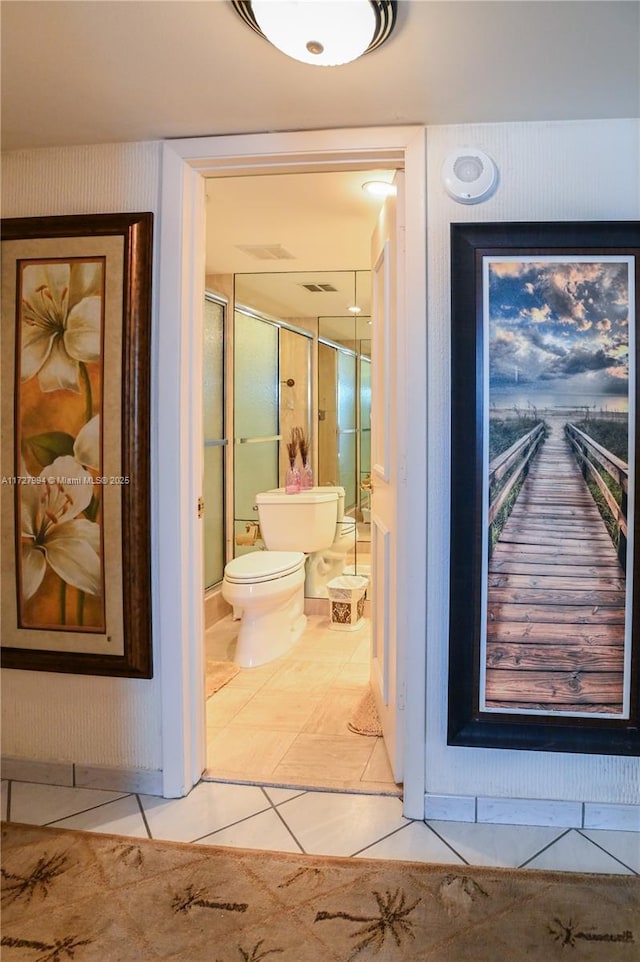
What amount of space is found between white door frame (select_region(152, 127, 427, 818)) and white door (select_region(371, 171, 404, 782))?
9 centimetres

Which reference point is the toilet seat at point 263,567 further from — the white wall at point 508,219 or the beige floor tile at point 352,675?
the white wall at point 508,219

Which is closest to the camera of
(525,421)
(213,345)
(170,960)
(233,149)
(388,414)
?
(170,960)

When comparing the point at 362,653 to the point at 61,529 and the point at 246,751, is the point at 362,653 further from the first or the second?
the point at 61,529

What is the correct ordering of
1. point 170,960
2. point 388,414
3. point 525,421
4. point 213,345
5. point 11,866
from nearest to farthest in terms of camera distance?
point 170,960
point 11,866
point 525,421
point 388,414
point 213,345

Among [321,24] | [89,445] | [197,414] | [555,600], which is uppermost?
[321,24]

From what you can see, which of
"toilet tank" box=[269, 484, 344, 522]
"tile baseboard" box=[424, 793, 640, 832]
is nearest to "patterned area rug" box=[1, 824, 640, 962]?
"tile baseboard" box=[424, 793, 640, 832]

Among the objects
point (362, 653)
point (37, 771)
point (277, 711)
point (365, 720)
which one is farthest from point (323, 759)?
A: point (362, 653)

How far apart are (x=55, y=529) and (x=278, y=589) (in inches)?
57.1

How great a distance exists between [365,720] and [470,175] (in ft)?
6.88

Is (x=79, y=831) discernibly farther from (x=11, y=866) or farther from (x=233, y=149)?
(x=233, y=149)

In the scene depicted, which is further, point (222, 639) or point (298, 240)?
point (222, 639)

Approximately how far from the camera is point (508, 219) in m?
1.85

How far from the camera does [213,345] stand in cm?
384

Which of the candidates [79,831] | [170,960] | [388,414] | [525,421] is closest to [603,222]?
[525,421]
